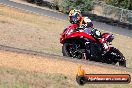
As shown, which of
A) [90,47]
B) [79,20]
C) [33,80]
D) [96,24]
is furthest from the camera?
[96,24]

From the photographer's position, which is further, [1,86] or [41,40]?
[41,40]

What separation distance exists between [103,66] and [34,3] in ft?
106

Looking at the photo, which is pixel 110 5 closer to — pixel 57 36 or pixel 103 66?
pixel 57 36

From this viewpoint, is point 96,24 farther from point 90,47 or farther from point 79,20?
point 90,47

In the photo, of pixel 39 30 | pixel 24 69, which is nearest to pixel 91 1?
pixel 39 30

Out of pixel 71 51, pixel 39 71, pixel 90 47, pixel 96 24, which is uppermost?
pixel 39 71

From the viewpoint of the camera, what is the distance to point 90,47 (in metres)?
15.7

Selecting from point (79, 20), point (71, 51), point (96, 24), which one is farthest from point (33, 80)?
point (96, 24)

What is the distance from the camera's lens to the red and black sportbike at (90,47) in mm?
15742

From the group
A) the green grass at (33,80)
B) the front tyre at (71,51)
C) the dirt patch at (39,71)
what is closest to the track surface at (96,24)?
the front tyre at (71,51)

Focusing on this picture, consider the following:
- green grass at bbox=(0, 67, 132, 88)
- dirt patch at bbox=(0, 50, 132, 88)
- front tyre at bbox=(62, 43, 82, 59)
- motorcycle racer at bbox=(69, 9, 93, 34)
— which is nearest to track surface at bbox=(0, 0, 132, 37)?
motorcycle racer at bbox=(69, 9, 93, 34)

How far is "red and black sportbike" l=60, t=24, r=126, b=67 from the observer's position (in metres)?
15.7

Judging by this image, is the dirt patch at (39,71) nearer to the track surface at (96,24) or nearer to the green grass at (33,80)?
the green grass at (33,80)

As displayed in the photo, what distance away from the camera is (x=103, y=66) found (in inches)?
546
